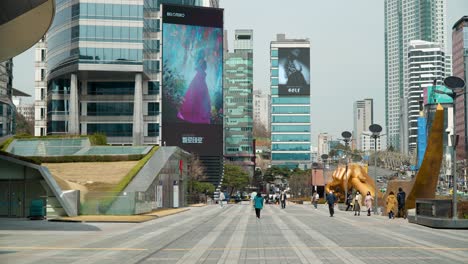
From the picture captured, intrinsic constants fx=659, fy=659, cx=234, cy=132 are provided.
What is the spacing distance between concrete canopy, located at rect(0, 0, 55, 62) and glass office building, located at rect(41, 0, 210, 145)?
56.1 meters

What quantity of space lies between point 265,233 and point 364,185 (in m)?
37.2

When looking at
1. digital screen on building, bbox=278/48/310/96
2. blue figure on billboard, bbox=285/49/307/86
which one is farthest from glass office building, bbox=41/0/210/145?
blue figure on billboard, bbox=285/49/307/86

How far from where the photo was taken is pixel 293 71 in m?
200

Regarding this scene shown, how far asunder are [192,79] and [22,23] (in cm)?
7925

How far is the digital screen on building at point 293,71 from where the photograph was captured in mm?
197500

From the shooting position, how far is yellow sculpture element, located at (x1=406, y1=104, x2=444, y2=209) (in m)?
35.8

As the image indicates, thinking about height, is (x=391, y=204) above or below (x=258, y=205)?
above

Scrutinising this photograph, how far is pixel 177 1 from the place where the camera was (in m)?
120

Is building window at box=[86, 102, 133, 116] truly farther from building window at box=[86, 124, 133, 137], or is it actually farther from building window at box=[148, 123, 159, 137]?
building window at box=[148, 123, 159, 137]

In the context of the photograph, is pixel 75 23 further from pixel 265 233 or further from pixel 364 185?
pixel 265 233

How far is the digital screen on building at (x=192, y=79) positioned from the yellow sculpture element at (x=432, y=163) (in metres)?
69.8

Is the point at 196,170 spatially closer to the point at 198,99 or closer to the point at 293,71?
the point at 198,99

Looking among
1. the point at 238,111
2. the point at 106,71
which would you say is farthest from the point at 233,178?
the point at 238,111

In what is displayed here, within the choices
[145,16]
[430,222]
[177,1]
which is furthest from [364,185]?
[177,1]
